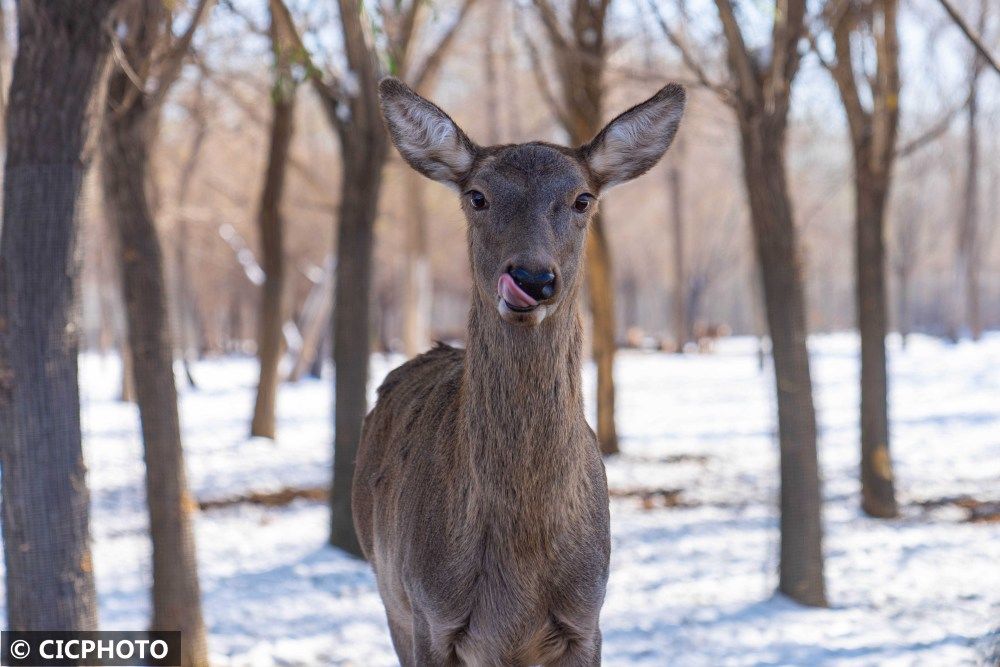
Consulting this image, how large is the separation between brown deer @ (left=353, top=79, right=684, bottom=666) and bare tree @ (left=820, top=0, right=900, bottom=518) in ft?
21.6

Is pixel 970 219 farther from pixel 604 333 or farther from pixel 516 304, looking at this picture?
pixel 516 304

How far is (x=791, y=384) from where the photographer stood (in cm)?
702

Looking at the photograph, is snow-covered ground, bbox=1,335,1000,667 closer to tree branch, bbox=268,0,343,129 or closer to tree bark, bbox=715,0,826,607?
tree bark, bbox=715,0,826,607

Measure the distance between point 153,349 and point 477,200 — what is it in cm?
313

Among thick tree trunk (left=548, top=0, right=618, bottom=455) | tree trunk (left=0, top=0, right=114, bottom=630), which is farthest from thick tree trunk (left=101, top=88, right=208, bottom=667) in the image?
thick tree trunk (left=548, top=0, right=618, bottom=455)

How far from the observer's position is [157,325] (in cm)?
607

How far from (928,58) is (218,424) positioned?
13.7 metres

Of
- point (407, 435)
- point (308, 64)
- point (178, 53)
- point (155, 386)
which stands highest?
point (178, 53)

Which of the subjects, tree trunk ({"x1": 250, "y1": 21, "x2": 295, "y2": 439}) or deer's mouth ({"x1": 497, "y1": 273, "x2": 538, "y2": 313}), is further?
tree trunk ({"x1": 250, "y1": 21, "x2": 295, "y2": 439})

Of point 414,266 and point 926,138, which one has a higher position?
point 926,138

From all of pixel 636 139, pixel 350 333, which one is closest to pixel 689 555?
pixel 350 333

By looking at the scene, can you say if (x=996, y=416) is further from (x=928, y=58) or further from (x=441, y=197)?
(x=441, y=197)

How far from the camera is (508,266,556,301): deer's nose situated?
3.12m

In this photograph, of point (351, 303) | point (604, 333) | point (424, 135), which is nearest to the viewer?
point (424, 135)
